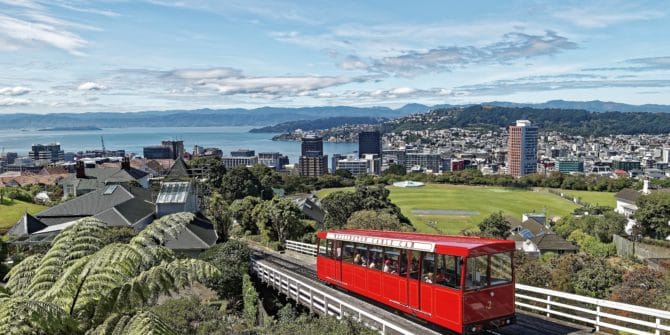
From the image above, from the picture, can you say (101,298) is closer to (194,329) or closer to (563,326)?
(194,329)

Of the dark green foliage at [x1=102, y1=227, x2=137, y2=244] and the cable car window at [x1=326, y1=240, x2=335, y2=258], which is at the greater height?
the cable car window at [x1=326, y1=240, x2=335, y2=258]

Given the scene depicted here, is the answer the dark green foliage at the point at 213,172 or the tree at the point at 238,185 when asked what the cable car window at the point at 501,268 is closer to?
the tree at the point at 238,185

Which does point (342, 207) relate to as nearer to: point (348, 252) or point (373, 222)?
point (373, 222)

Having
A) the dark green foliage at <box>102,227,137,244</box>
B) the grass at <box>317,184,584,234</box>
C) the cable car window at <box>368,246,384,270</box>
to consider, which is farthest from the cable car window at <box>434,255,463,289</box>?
the grass at <box>317,184,584,234</box>

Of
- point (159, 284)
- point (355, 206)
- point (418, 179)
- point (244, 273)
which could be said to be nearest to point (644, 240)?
point (355, 206)

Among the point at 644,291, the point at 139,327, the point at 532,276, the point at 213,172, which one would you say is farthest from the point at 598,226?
the point at 139,327

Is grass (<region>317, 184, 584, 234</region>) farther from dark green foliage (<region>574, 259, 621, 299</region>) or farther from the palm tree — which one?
the palm tree

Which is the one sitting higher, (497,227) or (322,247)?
(322,247)
